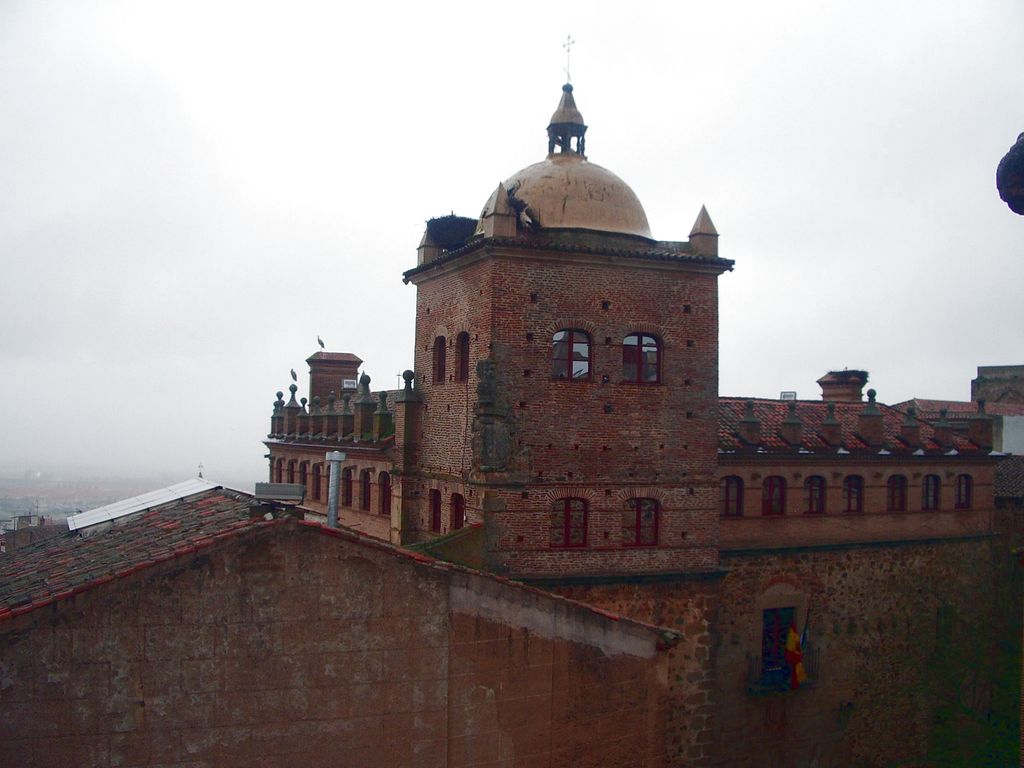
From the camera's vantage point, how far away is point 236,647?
1306cm

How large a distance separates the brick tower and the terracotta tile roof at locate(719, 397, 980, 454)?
14.2 feet

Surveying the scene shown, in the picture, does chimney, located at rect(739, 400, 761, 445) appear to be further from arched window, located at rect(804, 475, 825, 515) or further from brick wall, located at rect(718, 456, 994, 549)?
arched window, located at rect(804, 475, 825, 515)

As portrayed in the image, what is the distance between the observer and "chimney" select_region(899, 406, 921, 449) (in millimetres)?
29719

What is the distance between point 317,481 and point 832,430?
18.8 meters

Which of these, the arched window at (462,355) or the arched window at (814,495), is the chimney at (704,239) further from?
the arched window at (814,495)

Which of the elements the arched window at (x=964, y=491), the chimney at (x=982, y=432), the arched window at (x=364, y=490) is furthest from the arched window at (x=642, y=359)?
the chimney at (x=982, y=432)

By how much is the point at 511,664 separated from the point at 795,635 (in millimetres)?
14423

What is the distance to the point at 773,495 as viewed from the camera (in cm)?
2730

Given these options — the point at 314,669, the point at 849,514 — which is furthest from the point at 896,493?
the point at 314,669

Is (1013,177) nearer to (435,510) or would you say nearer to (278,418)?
(435,510)

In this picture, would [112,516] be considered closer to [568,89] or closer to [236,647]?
[236,647]

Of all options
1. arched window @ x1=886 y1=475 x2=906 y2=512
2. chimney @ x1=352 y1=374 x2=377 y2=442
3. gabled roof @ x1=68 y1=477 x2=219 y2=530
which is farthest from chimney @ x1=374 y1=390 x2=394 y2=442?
arched window @ x1=886 y1=475 x2=906 y2=512

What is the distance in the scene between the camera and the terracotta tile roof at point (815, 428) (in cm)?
2725

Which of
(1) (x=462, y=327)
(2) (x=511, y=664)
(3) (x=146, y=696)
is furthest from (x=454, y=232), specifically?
(3) (x=146, y=696)
